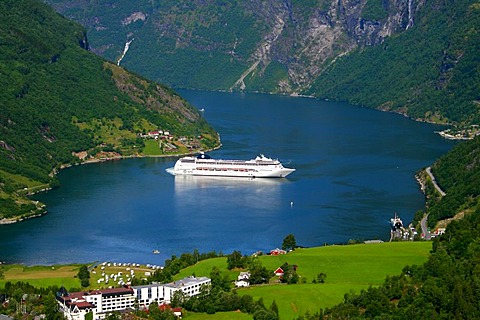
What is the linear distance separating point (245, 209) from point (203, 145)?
42283 mm

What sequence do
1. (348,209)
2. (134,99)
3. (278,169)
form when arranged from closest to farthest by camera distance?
(348,209), (278,169), (134,99)

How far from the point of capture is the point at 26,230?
90.5m

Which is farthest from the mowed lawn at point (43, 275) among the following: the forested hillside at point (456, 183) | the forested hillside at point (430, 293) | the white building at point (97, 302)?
the forested hillside at point (456, 183)

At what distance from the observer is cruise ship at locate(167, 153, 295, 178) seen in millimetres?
120938

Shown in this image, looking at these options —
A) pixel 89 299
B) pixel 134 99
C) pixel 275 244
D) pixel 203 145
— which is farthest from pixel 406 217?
pixel 134 99

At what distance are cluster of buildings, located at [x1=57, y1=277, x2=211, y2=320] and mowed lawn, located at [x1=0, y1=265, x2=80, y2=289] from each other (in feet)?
21.2

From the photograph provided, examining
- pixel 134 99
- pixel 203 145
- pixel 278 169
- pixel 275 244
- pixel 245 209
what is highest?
pixel 134 99

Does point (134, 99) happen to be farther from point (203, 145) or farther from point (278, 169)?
point (278, 169)

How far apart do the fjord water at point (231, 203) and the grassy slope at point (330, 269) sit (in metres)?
8.51

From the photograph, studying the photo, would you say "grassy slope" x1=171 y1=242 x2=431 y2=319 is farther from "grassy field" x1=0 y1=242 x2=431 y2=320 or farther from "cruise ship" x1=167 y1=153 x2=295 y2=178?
"cruise ship" x1=167 y1=153 x2=295 y2=178

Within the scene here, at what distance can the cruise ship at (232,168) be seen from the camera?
121 m

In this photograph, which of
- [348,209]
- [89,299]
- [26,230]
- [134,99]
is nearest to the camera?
[89,299]

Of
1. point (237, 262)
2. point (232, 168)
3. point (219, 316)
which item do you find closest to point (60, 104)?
point (232, 168)

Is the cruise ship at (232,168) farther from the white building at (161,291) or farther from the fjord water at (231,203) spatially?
the white building at (161,291)
